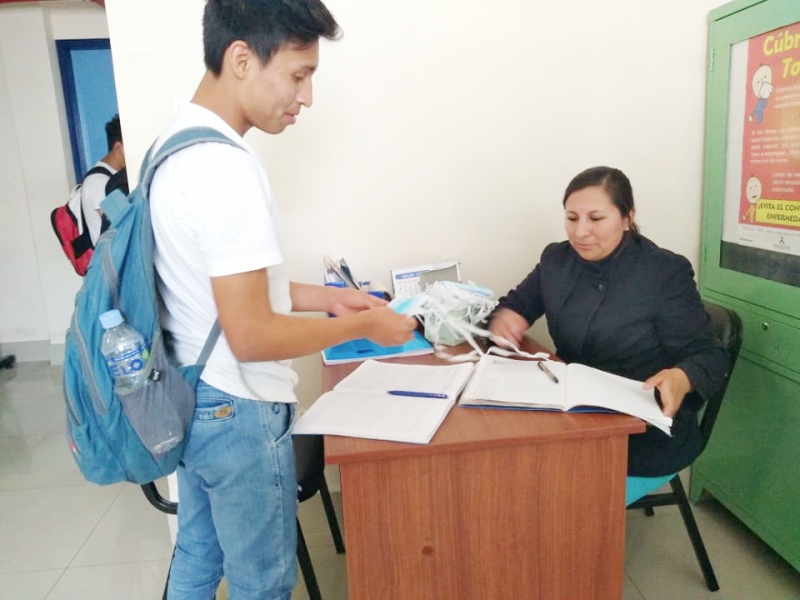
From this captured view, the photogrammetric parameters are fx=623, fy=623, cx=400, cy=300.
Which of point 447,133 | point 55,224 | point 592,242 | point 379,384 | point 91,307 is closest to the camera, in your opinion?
point 91,307

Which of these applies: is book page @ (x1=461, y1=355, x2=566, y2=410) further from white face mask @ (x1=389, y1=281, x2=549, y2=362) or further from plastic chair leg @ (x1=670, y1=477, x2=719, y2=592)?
plastic chair leg @ (x1=670, y1=477, x2=719, y2=592)

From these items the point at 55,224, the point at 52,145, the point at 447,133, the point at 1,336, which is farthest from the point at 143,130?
the point at 1,336

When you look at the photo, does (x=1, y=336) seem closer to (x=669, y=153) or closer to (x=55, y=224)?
(x=55, y=224)

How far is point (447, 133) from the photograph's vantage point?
2.12 meters

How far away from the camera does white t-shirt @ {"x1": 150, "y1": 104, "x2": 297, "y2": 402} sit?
0.92 metres

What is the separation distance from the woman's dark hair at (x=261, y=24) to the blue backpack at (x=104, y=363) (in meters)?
0.15

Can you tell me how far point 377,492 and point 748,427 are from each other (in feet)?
4.59

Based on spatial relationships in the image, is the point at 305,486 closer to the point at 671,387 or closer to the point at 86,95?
the point at 671,387

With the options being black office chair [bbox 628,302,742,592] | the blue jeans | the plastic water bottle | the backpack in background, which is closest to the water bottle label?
the plastic water bottle

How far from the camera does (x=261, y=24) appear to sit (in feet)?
3.12

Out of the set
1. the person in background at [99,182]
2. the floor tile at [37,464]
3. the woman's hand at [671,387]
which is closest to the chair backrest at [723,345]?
the woman's hand at [671,387]

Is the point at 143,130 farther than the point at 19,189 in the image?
No

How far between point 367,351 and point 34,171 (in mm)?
3660

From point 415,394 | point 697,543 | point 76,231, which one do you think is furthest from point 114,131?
point 697,543
